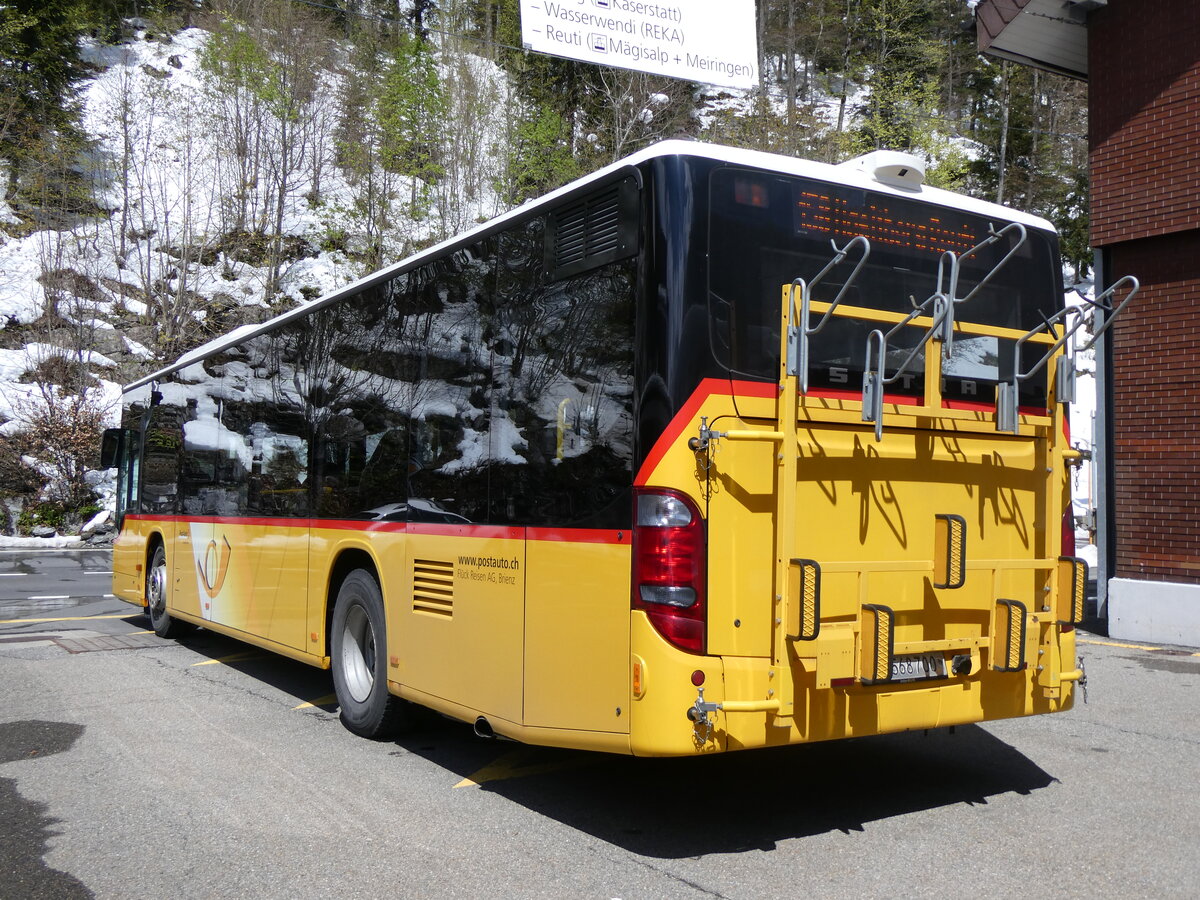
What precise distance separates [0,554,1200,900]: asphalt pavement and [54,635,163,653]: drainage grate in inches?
104

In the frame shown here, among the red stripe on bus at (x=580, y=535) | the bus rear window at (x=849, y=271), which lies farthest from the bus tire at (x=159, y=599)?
the bus rear window at (x=849, y=271)

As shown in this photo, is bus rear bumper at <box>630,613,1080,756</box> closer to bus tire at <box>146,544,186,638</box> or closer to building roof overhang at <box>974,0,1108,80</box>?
bus tire at <box>146,544,186,638</box>

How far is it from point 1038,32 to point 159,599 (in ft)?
43.5

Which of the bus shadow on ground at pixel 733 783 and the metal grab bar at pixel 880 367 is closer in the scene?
the metal grab bar at pixel 880 367

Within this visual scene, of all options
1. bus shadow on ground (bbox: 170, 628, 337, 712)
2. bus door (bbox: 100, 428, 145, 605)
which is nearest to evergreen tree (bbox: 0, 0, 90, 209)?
bus door (bbox: 100, 428, 145, 605)

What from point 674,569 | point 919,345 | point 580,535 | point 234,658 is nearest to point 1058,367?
point 919,345

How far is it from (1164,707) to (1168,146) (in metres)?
6.96

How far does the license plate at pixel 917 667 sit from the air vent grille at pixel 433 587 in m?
2.40

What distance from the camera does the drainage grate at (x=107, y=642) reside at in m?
10.9

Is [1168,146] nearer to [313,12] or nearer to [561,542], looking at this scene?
[561,542]

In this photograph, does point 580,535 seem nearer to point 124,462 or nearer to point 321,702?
point 321,702

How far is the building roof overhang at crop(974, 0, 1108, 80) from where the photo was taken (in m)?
13.4

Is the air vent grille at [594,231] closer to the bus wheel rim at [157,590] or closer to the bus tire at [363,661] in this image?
the bus tire at [363,661]

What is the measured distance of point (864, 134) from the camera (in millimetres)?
42500
